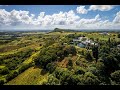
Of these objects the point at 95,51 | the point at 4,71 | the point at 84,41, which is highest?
the point at 84,41

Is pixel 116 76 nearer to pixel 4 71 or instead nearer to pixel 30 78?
pixel 30 78

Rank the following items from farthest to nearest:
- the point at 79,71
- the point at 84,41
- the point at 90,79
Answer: the point at 84,41 → the point at 79,71 → the point at 90,79

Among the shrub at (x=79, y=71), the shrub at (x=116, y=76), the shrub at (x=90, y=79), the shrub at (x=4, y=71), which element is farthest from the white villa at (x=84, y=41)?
the shrub at (x=4, y=71)

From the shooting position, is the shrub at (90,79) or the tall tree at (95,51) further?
the tall tree at (95,51)

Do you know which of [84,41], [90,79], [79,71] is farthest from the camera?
[84,41]

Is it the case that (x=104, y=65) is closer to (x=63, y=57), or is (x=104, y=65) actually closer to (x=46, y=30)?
(x=63, y=57)

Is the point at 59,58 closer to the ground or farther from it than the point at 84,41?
closer to the ground

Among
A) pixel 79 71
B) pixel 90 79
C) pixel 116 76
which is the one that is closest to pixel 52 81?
pixel 79 71

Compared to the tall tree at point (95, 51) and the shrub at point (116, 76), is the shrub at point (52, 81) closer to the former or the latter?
the tall tree at point (95, 51)
